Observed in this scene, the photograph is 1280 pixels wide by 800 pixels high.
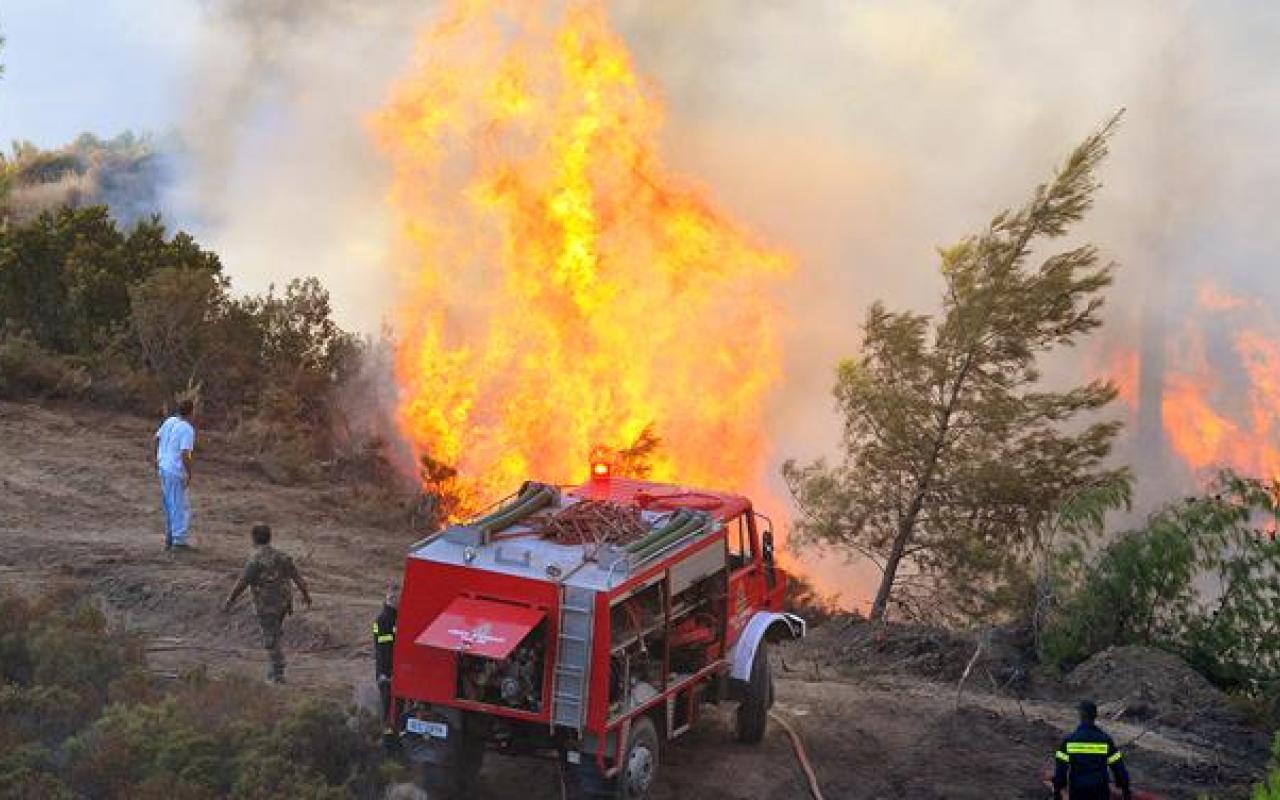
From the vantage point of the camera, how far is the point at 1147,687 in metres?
15.1

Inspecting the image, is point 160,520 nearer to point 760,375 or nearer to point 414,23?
point 760,375

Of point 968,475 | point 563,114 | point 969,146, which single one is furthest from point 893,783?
point 969,146

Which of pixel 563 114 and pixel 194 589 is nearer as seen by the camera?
pixel 194 589

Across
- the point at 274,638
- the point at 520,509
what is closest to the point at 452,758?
the point at 520,509

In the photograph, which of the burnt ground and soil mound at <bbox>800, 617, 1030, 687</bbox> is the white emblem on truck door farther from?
soil mound at <bbox>800, 617, 1030, 687</bbox>

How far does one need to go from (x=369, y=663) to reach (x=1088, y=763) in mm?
6933

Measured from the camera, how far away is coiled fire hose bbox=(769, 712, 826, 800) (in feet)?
37.2

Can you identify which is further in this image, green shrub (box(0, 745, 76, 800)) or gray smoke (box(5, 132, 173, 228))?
gray smoke (box(5, 132, 173, 228))

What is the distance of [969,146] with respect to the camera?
112 ft

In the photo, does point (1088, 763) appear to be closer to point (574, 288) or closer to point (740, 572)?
point (740, 572)

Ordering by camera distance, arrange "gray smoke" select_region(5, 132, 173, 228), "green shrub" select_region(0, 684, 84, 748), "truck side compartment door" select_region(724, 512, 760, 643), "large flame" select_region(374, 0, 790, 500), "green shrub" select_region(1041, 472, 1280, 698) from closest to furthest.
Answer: "green shrub" select_region(0, 684, 84, 748), "truck side compartment door" select_region(724, 512, 760, 643), "green shrub" select_region(1041, 472, 1280, 698), "large flame" select_region(374, 0, 790, 500), "gray smoke" select_region(5, 132, 173, 228)

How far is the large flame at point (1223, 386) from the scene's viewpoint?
27.8 metres

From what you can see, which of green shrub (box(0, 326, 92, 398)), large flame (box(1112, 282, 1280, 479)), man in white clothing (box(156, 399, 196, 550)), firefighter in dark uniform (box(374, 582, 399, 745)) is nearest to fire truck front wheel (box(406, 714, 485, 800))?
firefighter in dark uniform (box(374, 582, 399, 745))

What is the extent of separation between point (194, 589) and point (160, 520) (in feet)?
11.1
